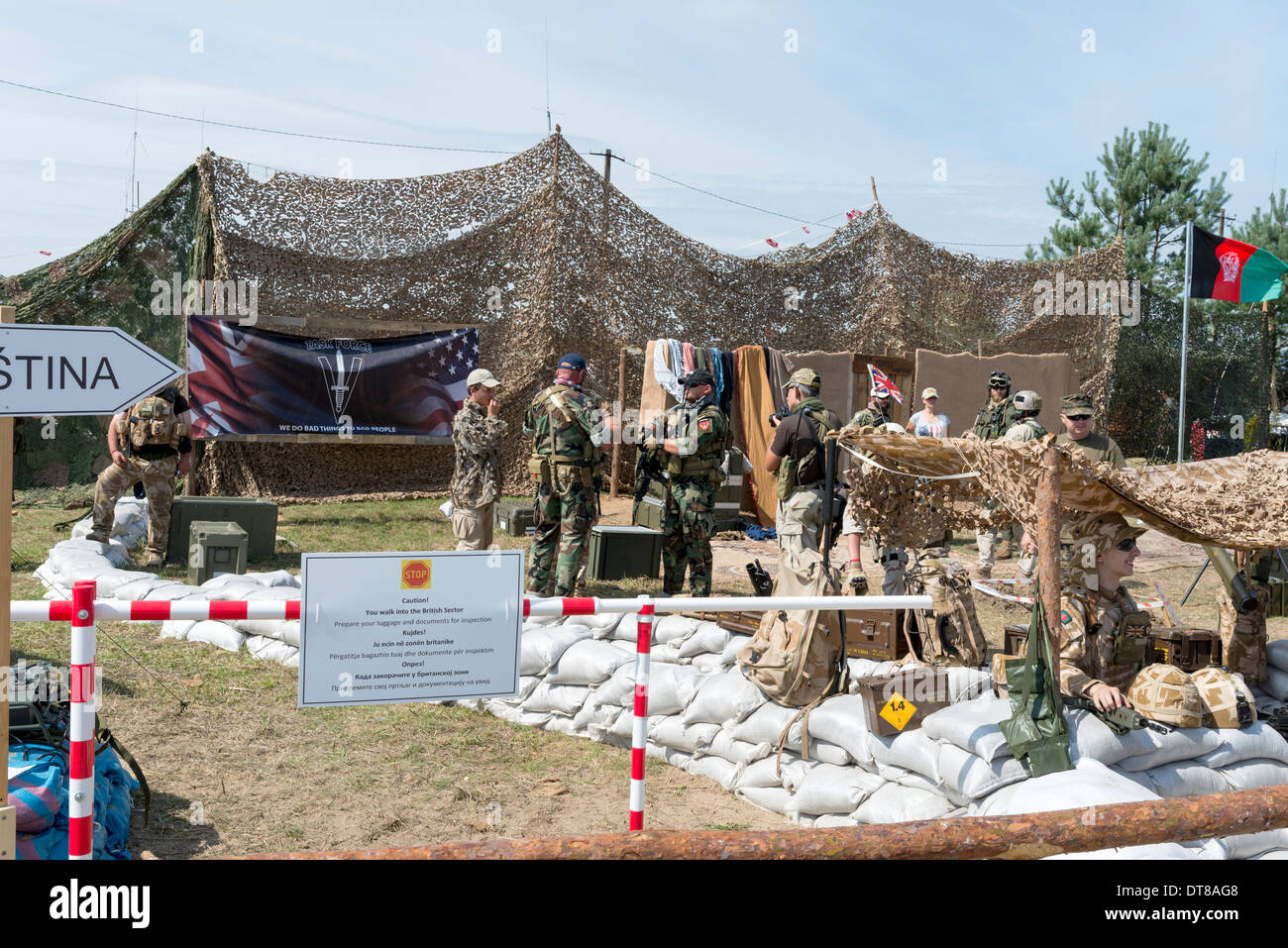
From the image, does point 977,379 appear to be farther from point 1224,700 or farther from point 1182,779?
point 1182,779

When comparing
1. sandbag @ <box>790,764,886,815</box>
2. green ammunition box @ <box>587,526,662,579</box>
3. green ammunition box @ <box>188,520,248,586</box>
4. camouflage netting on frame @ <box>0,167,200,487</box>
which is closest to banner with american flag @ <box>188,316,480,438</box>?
camouflage netting on frame @ <box>0,167,200,487</box>

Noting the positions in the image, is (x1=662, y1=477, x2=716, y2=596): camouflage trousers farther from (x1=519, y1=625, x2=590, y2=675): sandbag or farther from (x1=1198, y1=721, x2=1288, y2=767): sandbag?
(x1=1198, y1=721, x2=1288, y2=767): sandbag

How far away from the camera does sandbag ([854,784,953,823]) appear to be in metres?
4.45

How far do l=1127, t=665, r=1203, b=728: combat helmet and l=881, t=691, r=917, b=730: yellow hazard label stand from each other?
105cm

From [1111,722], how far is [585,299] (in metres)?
10.7

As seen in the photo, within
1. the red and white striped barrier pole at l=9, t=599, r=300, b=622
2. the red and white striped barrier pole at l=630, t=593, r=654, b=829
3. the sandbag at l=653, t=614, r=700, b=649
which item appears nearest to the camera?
the red and white striped barrier pole at l=9, t=599, r=300, b=622

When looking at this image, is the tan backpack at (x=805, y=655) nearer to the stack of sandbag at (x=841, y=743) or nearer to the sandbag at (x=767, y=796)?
the stack of sandbag at (x=841, y=743)

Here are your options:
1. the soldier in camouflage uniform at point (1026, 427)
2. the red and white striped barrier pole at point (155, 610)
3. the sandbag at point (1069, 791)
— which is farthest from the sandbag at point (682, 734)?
the soldier in camouflage uniform at point (1026, 427)

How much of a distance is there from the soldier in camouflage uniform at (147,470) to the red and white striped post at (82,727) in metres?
6.49

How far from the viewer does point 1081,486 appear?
4691mm

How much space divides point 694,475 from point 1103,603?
3560mm

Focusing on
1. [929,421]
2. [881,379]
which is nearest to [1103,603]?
[929,421]

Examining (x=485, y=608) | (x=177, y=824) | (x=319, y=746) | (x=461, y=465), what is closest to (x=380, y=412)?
(x=461, y=465)

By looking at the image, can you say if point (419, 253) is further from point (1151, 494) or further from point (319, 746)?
point (1151, 494)
